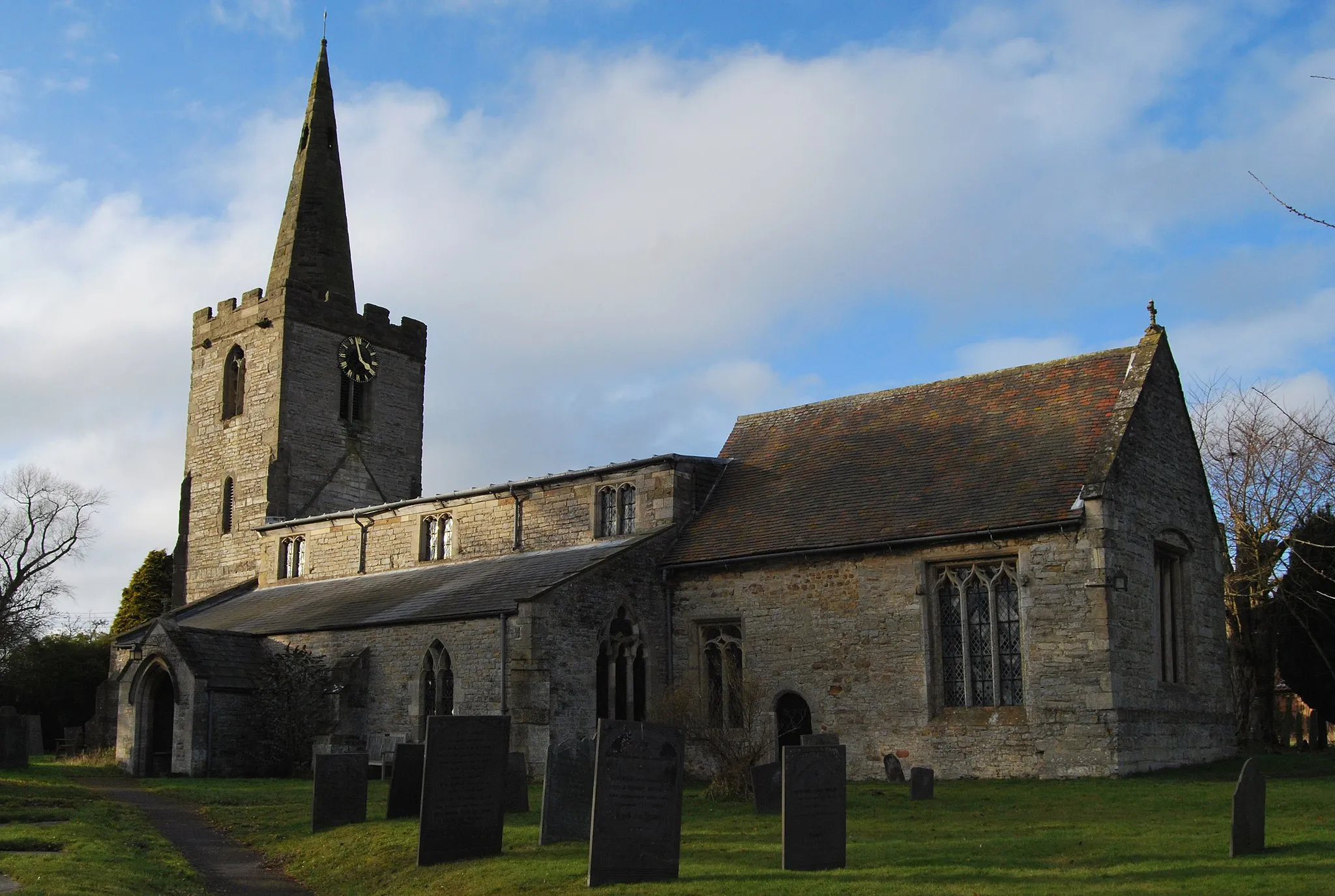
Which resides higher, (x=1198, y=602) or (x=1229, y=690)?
(x=1198, y=602)

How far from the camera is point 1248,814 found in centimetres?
1220

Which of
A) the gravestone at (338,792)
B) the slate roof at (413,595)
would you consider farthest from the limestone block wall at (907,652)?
the gravestone at (338,792)

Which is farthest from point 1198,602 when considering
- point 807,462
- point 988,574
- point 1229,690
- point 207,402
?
point 207,402

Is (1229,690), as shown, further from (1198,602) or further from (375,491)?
(375,491)

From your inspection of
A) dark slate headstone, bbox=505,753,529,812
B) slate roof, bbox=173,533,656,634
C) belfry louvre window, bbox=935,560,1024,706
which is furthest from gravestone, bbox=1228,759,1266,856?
slate roof, bbox=173,533,656,634

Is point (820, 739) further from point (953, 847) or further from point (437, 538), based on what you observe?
point (437, 538)

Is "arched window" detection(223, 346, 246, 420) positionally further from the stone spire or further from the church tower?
the stone spire

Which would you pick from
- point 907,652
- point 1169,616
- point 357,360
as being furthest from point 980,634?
point 357,360

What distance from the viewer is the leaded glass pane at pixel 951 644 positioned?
22.4 m

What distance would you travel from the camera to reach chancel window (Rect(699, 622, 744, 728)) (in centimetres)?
2466

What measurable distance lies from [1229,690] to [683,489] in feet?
39.2

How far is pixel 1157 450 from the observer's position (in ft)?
77.2

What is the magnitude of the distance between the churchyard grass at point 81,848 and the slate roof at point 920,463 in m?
12.0

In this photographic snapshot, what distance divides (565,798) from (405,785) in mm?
3211
